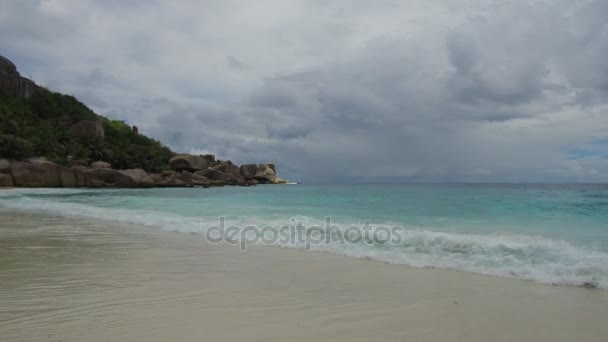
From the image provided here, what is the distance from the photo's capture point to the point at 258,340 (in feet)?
10.00

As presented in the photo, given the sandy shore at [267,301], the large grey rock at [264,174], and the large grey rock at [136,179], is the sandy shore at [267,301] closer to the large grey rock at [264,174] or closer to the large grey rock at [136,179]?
the large grey rock at [136,179]

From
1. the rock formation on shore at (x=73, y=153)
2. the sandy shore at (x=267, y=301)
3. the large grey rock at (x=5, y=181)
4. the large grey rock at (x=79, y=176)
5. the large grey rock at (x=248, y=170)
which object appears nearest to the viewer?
the sandy shore at (x=267, y=301)

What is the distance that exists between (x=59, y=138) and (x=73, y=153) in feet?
14.2

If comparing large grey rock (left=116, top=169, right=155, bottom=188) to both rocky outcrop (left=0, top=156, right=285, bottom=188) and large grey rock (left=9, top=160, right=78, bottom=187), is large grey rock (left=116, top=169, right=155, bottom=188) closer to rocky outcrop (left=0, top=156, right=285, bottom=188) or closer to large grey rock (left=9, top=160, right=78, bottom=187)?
rocky outcrop (left=0, top=156, right=285, bottom=188)

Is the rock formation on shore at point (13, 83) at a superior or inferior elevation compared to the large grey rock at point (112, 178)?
superior

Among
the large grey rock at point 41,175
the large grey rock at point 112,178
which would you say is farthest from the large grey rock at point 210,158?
the large grey rock at point 41,175

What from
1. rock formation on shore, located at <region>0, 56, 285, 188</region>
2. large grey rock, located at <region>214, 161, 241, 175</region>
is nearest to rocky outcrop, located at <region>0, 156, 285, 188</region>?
rock formation on shore, located at <region>0, 56, 285, 188</region>

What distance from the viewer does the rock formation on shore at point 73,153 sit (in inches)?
1453

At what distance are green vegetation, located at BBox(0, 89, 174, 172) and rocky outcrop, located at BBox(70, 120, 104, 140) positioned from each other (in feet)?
0.76

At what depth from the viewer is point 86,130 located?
5062cm

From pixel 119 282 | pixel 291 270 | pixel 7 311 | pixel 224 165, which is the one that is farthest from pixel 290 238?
pixel 224 165

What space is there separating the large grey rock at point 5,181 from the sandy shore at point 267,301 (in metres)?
32.9

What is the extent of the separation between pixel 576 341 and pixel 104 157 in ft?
171

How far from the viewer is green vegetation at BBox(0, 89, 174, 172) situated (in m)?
40.8
